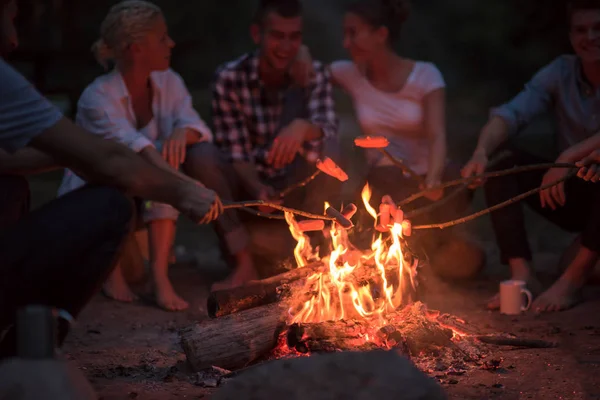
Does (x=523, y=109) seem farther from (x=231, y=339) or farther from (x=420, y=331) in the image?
(x=231, y=339)

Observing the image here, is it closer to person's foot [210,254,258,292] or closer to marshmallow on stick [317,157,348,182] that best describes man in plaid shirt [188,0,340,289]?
person's foot [210,254,258,292]

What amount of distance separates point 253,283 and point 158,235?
1399 millimetres

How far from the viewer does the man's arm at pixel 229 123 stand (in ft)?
17.4

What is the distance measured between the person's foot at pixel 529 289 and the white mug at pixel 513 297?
84 millimetres

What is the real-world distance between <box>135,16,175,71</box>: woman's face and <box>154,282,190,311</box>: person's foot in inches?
53.0

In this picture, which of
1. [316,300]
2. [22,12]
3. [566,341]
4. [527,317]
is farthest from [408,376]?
[22,12]

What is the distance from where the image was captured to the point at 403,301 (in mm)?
3887

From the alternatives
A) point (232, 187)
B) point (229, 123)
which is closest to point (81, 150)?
point (232, 187)

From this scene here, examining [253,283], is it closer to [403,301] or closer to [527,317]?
[403,301]

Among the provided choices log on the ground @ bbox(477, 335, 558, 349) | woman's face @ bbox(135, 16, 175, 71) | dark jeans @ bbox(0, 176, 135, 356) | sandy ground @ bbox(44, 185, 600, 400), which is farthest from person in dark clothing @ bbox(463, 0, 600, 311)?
dark jeans @ bbox(0, 176, 135, 356)

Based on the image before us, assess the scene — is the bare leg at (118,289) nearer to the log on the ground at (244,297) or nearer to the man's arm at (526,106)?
the log on the ground at (244,297)

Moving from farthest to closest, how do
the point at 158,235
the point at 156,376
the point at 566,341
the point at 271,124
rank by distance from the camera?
the point at 271,124 < the point at 158,235 < the point at 566,341 < the point at 156,376

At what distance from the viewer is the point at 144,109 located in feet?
16.6

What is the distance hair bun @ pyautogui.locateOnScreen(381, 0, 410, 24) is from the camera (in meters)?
5.28
